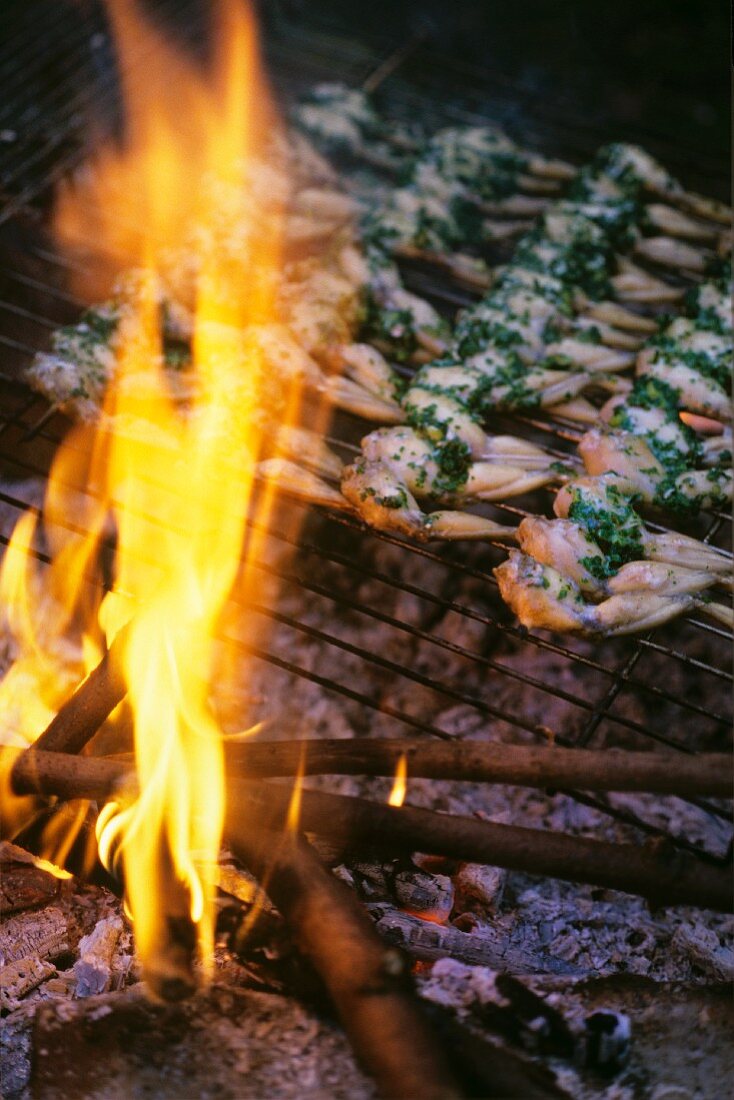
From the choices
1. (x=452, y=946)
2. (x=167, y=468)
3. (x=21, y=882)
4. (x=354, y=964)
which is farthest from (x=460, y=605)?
(x=21, y=882)

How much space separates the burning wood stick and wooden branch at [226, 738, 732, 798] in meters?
0.12

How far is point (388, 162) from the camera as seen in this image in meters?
5.57

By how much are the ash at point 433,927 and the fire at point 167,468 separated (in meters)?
0.22

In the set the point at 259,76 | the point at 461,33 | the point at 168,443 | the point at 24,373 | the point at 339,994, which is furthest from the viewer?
the point at 461,33

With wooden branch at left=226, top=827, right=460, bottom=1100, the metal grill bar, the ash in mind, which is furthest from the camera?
the metal grill bar

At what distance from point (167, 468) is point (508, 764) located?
1949 mm

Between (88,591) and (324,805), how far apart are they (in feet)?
6.84

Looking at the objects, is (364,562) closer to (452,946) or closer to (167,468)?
(167,468)

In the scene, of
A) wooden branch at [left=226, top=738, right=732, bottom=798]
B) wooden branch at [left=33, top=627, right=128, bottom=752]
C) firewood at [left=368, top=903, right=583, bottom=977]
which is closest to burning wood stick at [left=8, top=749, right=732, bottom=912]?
wooden branch at [left=226, top=738, right=732, bottom=798]

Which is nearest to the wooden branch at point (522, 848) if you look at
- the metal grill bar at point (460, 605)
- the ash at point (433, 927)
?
the ash at point (433, 927)

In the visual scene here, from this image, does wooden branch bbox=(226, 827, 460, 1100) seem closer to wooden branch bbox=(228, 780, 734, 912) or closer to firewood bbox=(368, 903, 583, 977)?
wooden branch bbox=(228, 780, 734, 912)

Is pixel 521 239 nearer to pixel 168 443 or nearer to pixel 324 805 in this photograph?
pixel 168 443

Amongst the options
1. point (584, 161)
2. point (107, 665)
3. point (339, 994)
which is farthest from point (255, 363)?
point (584, 161)

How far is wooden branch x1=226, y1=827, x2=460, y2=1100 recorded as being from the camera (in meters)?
1.92
